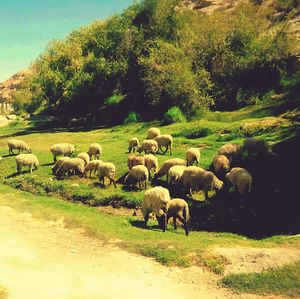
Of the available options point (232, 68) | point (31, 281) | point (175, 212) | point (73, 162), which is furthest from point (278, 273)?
point (232, 68)

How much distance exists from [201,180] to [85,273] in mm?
8286

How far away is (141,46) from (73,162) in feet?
96.6

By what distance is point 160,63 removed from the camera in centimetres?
4638

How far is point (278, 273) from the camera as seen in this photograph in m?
14.5

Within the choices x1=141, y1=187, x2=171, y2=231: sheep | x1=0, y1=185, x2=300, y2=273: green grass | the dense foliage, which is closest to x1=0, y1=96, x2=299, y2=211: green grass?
x1=0, y1=185, x2=300, y2=273: green grass

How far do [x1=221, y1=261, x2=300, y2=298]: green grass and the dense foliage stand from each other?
28.7 metres

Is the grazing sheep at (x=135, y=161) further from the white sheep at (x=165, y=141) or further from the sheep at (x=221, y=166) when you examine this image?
the white sheep at (x=165, y=141)

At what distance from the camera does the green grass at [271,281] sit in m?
13.7

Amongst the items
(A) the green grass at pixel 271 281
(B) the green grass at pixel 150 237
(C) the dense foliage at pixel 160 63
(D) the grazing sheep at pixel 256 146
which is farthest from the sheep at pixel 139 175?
(C) the dense foliage at pixel 160 63

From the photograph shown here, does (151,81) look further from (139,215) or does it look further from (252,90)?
(139,215)

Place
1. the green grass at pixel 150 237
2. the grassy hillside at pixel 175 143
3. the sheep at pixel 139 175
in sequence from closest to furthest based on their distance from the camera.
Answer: the green grass at pixel 150 237
the grassy hillside at pixel 175 143
the sheep at pixel 139 175

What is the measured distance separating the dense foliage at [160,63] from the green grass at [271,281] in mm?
28707

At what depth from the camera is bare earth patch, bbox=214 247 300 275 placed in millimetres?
14930

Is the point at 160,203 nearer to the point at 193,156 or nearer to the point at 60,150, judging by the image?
the point at 193,156
